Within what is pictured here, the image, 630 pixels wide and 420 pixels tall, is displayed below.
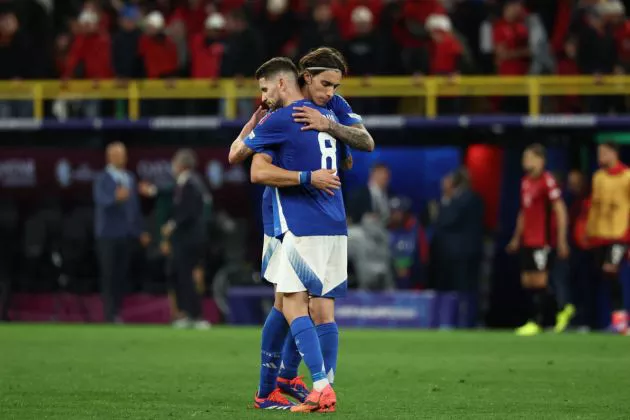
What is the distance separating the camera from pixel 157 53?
2253 cm

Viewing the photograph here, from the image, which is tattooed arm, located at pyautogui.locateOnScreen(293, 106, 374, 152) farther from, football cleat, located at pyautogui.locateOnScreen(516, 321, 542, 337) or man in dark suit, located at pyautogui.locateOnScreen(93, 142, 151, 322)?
man in dark suit, located at pyautogui.locateOnScreen(93, 142, 151, 322)

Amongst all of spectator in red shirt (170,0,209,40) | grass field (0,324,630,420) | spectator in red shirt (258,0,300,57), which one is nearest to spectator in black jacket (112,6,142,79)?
spectator in red shirt (170,0,209,40)

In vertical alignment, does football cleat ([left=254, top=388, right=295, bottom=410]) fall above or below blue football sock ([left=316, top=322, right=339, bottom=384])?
below

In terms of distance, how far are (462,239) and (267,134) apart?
456 inches

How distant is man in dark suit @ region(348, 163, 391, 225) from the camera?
67.8 ft

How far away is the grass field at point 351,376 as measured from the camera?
9.16 m

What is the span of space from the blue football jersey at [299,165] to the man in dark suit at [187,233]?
10.9 metres

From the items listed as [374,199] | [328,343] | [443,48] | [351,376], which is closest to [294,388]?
[328,343]

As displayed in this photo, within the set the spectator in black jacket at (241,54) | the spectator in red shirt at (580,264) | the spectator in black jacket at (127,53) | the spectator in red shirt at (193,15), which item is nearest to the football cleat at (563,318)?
the spectator in red shirt at (580,264)

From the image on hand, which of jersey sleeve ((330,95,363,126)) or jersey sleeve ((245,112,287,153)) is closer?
jersey sleeve ((245,112,287,153))

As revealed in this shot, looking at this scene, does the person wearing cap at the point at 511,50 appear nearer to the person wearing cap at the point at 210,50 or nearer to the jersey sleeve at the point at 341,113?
the person wearing cap at the point at 210,50

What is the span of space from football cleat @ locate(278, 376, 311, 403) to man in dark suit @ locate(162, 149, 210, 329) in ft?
34.4

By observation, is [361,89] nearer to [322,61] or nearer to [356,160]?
[356,160]

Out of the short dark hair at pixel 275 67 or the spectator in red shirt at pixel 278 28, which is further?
the spectator in red shirt at pixel 278 28
